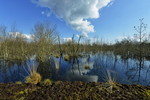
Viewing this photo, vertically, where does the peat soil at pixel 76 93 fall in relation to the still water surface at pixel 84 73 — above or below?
above

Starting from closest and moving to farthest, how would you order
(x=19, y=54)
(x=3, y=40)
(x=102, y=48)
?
1. (x=3, y=40)
2. (x=19, y=54)
3. (x=102, y=48)

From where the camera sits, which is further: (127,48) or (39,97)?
(127,48)

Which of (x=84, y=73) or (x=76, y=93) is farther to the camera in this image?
(x=84, y=73)

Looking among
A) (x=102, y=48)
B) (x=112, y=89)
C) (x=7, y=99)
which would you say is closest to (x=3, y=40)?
(x=7, y=99)

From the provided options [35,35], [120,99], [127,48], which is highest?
[35,35]

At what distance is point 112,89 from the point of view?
5129 mm

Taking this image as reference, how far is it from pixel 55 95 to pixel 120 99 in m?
2.38

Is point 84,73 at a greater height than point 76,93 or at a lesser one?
lesser

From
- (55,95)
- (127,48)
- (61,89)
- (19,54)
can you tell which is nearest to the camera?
(55,95)

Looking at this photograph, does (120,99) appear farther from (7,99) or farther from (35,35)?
A: (35,35)

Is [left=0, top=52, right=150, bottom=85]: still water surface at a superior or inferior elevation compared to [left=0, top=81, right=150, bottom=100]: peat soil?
inferior

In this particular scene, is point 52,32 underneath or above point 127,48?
above

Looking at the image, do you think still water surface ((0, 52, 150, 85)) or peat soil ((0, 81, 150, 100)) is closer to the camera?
peat soil ((0, 81, 150, 100))

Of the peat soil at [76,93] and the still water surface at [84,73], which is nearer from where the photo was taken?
the peat soil at [76,93]
